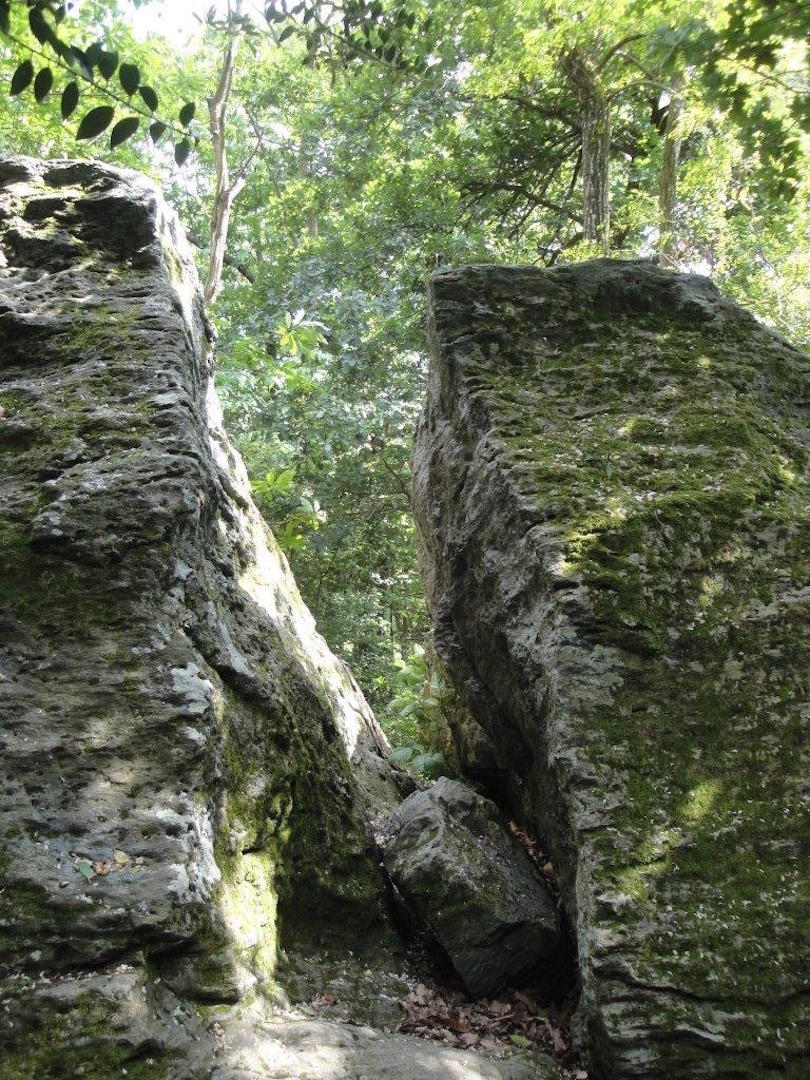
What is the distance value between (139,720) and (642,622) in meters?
2.22

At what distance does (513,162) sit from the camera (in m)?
12.5

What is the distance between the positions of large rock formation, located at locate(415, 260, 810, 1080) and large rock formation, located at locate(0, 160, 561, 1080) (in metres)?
0.92

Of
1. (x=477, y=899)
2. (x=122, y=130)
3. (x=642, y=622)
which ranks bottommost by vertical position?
(x=477, y=899)

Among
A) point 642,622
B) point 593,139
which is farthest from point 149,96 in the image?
point 593,139

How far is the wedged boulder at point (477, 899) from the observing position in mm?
3705

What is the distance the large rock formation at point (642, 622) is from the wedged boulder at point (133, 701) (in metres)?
1.24

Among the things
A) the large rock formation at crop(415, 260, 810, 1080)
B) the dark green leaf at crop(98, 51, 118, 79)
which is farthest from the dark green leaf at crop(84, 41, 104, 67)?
the large rock formation at crop(415, 260, 810, 1080)

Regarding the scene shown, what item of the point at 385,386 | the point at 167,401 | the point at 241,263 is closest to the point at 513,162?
the point at 385,386

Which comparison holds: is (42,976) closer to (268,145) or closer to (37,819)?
(37,819)

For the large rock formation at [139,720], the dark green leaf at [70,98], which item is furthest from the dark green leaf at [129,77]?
the large rock formation at [139,720]

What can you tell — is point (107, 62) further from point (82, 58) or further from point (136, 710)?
point (136, 710)

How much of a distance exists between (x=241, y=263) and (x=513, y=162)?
20.8ft

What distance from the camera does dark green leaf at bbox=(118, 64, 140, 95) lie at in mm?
2132

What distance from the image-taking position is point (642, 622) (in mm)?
3701
